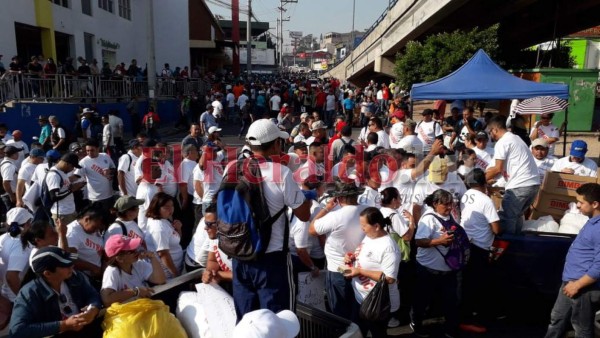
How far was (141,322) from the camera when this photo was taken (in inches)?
107

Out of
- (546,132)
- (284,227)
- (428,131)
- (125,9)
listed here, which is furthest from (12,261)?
(125,9)

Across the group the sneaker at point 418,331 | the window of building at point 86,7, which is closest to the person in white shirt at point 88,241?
the sneaker at point 418,331

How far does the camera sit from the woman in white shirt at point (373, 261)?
4.00 meters

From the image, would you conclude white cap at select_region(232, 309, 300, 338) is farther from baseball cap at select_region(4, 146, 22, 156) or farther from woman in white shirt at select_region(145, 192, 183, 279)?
baseball cap at select_region(4, 146, 22, 156)

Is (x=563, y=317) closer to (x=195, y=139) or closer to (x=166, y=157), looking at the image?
(x=166, y=157)

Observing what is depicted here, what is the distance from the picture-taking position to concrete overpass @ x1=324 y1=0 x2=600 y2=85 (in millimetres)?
18266

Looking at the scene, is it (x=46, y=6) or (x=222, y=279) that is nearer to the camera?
(x=222, y=279)

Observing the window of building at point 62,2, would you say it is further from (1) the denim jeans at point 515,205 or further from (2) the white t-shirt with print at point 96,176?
(1) the denim jeans at point 515,205

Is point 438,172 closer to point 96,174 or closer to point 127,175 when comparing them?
point 127,175

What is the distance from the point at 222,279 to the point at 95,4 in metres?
24.3

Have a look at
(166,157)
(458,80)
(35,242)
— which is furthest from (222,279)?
(458,80)

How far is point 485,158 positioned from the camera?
732 centimetres

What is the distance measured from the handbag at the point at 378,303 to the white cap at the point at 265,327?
5.38 ft

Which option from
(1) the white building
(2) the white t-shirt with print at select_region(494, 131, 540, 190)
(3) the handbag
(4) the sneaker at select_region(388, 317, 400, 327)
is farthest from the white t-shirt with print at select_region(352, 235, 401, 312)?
(1) the white building
